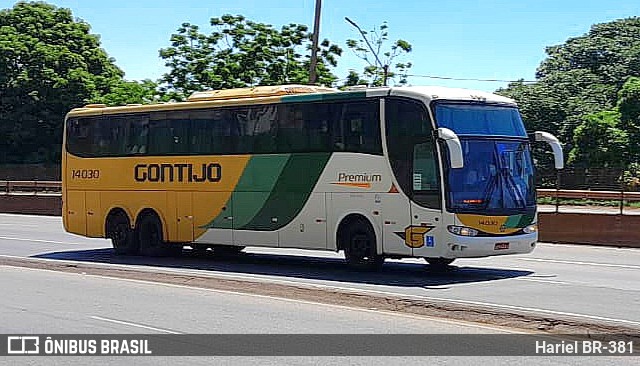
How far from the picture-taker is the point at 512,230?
1689 centimetres

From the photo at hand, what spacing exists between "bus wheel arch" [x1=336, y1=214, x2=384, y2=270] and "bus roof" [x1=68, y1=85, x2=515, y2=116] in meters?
2.34

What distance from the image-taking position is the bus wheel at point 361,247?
1769 cm

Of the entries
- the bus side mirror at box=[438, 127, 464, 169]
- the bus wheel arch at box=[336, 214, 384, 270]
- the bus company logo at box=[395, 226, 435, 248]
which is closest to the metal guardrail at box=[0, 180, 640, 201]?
the bus wheel arch at box=[336, 214, 384, 270]

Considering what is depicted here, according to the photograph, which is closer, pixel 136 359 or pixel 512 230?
pixel 136 359

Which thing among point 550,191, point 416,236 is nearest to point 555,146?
point 416,236

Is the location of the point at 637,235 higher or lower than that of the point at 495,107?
lower

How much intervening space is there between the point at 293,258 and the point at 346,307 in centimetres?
863

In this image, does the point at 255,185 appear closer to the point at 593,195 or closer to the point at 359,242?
the point at 359,242

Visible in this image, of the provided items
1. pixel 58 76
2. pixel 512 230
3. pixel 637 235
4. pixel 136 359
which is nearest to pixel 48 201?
pixel 58 76

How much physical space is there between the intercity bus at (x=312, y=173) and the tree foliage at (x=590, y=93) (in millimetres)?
27056

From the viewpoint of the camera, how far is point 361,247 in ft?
59.1

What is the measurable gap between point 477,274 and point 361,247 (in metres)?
2.17

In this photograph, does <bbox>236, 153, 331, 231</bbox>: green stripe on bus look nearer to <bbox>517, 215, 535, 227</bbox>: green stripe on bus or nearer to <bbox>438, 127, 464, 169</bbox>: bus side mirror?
<bbox>438, 127, 464, 169</bbox>: bus side mirror

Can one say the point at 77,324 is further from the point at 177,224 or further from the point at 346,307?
the point at 177,224
